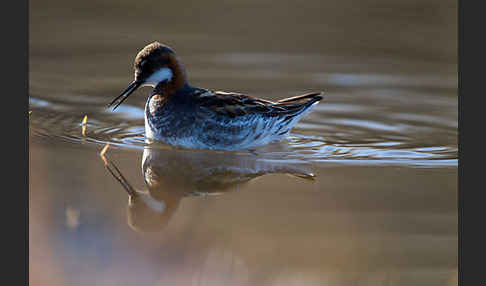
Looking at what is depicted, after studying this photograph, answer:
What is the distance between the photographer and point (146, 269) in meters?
5.49

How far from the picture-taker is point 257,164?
7.97m

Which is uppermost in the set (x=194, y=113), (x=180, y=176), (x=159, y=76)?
(x=159, y=76)

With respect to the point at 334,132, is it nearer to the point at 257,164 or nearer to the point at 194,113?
the point at 257,164

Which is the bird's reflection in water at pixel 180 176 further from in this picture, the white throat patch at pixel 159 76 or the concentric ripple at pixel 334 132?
the white throat patch at pixel 159 76

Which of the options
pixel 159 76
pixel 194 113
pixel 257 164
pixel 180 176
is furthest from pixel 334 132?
pixel 180 176

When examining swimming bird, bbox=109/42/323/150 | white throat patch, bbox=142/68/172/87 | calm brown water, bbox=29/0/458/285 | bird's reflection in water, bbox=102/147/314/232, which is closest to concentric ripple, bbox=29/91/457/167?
calm brown water, bbox=29/0/458/285

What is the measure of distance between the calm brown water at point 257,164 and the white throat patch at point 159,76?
73 centimetres

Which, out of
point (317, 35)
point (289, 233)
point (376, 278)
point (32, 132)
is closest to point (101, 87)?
point (32, 132)

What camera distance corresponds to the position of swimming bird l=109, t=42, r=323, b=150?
835 cm

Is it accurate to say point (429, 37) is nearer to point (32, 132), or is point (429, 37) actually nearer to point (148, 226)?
point (32, 132)

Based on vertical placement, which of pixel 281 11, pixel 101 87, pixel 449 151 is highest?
pixel 281 11

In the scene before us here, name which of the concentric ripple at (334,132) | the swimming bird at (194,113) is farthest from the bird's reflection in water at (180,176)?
the concentric ripple at (334,132)

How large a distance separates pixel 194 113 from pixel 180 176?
1162 mm

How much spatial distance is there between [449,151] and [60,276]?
5051mm
